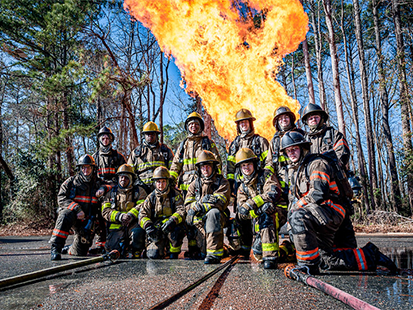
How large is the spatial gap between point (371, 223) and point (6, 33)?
19320 millimetres

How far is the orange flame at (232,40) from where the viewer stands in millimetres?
9820

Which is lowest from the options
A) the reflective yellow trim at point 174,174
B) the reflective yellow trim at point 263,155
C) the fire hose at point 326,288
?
the fire hose at point 326,288

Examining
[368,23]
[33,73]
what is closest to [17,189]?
[33,73]

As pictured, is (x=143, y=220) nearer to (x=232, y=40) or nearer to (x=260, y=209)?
(x=260, y=209)

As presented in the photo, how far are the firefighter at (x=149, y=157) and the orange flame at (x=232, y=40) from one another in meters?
4.67

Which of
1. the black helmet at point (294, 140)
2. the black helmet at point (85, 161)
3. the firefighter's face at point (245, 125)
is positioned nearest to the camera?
the black helmet at point (294, 140)

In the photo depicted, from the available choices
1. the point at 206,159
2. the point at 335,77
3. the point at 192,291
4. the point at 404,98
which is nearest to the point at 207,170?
the point at 206,159

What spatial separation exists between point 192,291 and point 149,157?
163 inches

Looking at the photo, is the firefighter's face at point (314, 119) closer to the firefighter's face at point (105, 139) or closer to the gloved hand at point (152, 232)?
the gloved hand at point (152, 232)

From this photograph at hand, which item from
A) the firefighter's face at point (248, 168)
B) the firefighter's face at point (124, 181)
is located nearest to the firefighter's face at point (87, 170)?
the firefighter's face at point (124, 181)

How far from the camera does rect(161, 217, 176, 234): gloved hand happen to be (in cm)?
509

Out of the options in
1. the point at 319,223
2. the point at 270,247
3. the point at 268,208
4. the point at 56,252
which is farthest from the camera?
the point at 56,252

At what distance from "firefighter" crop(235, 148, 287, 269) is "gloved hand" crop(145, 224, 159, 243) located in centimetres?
160

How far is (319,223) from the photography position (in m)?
3.57
